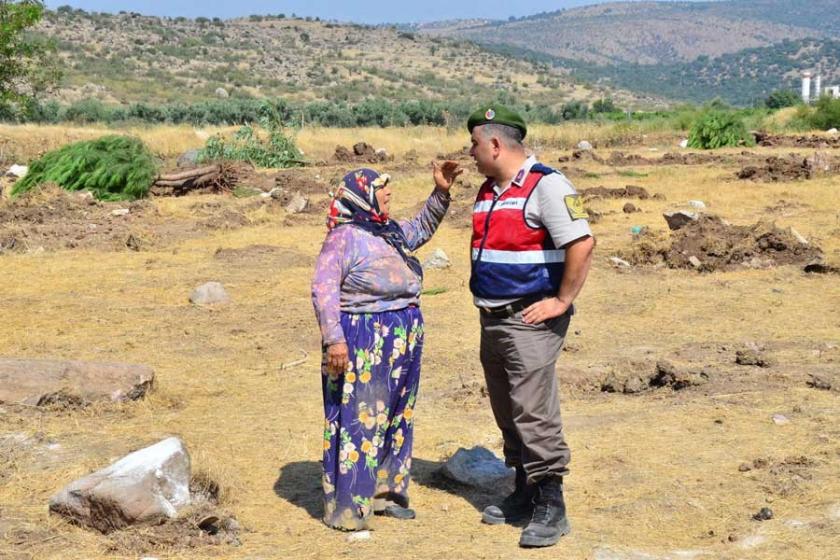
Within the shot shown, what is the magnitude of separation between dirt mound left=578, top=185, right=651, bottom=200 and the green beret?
13.3 meters

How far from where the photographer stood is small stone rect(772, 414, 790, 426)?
21.6ft

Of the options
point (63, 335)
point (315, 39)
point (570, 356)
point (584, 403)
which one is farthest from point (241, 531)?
point (315, 39)

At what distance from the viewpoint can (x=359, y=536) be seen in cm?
506

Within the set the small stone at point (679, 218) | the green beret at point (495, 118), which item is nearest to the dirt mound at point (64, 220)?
the small stone at point (679, 218)

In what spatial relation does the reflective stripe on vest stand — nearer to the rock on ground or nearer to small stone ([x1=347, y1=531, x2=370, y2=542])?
small stone ([x1=347, y1=531, x2=370, y2=542])

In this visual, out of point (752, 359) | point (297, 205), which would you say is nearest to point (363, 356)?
point (752, 359)

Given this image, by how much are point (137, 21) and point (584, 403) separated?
76.7 m

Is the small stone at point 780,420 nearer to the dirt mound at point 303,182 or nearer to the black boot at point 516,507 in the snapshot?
the black boot at point 516,507

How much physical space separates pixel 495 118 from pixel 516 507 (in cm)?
187

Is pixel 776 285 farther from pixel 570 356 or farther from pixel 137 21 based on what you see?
pixel 137 21

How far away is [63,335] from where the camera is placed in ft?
31.7

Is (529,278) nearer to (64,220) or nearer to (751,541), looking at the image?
(751,541)

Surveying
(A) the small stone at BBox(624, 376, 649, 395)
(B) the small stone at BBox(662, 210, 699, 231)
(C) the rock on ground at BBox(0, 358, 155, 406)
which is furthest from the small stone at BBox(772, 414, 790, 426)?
(B) the small stone at BBox(662, 210, 699, 231)

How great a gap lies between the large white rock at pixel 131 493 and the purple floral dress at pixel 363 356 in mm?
726
